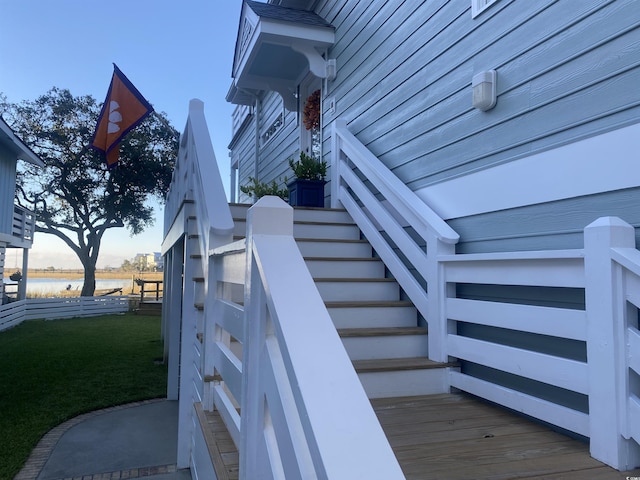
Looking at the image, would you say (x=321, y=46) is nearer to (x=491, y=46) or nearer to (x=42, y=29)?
(x=491, y=46)

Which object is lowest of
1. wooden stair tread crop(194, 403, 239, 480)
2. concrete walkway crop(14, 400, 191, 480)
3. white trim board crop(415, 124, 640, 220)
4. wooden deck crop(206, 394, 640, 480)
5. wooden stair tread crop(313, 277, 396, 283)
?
concrete walkway crop(14, 400, 191, 480)

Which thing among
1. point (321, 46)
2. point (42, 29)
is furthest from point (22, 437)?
point (42, 29)

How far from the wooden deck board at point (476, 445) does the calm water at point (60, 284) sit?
19.7 metres

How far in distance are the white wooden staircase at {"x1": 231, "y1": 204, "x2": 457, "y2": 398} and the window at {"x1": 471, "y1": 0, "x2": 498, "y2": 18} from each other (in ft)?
5.91

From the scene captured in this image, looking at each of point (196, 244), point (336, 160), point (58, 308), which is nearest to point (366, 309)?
point (196, 244)

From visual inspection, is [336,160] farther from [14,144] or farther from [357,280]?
[14,144]

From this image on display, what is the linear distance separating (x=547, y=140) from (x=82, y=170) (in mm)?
17747

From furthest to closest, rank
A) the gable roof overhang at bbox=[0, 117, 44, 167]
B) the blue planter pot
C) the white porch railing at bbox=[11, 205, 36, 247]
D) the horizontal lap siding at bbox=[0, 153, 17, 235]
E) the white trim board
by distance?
the white porch railing at bbox=[11, 205, 36, 247] → the horizontal lap siding at bbox=[0, 153, 17, 235] → the gable roof overhang at bbox=[0, 117, 44, 167] → the blue planter pot → the white trim board

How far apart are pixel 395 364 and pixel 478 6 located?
2198 mm

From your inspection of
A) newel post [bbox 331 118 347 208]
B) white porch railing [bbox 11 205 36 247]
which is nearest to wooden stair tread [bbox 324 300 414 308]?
newel post [bbox 331 118 347 208]

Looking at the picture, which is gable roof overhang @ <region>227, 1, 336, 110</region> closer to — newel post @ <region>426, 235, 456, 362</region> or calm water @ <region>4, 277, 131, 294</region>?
newel post @ <region>426, 235, 456, 362</region>

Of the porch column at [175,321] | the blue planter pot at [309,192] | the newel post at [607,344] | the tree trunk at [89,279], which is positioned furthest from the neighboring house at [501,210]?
the tree trunk at [89,279]

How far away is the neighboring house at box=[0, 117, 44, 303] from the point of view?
1171 cm

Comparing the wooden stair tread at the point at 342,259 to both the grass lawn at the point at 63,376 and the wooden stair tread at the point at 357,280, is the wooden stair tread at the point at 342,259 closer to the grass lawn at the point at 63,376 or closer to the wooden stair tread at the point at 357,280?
the wooden stair tread at the point at 357,280
